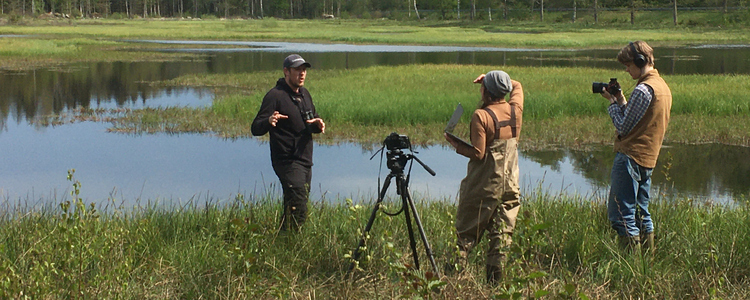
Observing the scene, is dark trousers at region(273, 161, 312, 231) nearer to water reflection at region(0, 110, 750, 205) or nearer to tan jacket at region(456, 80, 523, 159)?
tan jacket at region(456, 80, 523, 159)

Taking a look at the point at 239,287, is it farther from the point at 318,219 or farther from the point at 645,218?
the point at 645,218

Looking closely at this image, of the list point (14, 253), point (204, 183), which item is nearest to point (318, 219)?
point (14, 253)

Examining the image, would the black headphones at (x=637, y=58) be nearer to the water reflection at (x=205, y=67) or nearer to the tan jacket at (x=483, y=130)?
the tan jacket at (x=483, y=130)

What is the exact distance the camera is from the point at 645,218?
634cm

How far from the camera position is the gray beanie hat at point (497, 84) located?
18.1ft

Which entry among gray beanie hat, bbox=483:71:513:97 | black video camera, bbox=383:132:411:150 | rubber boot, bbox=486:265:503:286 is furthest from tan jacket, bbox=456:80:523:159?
rubber boot, bbox=486:265:503:286

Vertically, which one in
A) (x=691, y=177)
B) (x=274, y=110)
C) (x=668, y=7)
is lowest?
(x=691, y=177)

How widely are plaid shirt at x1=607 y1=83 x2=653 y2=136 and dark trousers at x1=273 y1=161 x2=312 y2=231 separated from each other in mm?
2462

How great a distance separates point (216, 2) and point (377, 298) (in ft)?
485

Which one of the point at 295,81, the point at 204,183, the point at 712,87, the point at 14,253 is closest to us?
the point at 14,253

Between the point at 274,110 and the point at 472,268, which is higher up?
the point at 274,110

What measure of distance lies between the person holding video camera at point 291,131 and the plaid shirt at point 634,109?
2278 millimetres

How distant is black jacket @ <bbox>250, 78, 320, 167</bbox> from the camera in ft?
22.1

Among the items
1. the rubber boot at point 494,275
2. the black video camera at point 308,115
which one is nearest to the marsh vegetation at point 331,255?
the rubber boot at point 494,275
